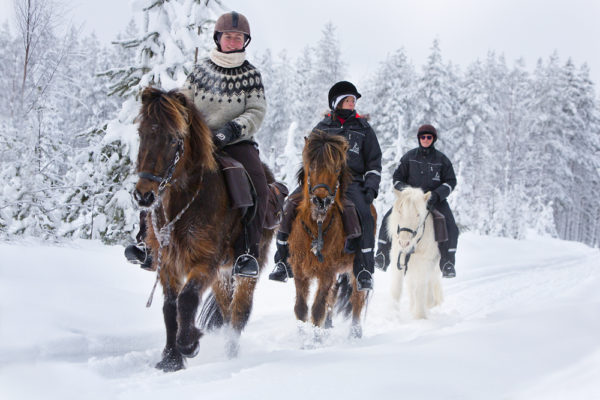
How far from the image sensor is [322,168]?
588 cm

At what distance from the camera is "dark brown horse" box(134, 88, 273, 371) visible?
3914mm

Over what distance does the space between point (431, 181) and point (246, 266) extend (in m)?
5.02

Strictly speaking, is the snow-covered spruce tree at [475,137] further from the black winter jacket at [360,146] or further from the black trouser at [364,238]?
the black trouser at [364,238]

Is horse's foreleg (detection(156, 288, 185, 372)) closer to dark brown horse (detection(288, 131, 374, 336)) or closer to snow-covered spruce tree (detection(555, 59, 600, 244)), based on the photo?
dark brown horse (detection(288, 131, 374, 336))

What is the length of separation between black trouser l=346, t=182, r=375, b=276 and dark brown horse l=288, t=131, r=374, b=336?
0.59 feet

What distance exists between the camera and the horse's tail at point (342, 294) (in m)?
7.30

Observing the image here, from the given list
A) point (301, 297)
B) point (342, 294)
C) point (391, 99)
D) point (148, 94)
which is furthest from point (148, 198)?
point (391, 99)

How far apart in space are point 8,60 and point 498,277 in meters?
14.8

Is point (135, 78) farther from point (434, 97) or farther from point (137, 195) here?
point (434, 97)

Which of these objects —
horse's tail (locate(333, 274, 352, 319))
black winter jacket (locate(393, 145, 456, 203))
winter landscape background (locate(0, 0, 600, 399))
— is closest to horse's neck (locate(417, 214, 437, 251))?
black winter jacket (locate(393, 145, 456, 203))

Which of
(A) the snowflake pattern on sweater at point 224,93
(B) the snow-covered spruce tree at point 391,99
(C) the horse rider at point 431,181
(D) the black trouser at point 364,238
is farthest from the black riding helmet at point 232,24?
(B) the snow-covered spruce tree at point 391,99

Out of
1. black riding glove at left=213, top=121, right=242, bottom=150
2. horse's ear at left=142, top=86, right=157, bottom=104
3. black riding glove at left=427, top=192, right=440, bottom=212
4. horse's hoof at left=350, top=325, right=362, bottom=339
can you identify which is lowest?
horse's hoof at left=350, top=325, right=362, bottom=339

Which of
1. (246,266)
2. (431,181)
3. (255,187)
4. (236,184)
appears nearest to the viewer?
(236,184)

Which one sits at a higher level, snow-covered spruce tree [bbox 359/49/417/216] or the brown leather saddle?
snow-covered spruce tree [bbox 359/49/417/216]
